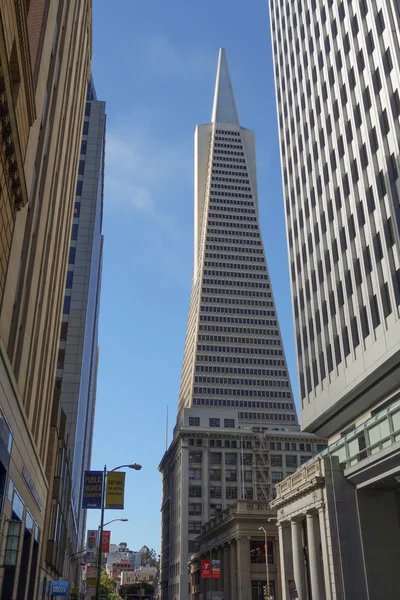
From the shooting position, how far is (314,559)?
125ft

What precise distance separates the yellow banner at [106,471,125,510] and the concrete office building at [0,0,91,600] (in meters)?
4.19

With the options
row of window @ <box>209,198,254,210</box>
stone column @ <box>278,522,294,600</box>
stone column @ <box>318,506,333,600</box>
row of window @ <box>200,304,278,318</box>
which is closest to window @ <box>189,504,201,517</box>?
row of window @ <box>200,304,278,318</box>

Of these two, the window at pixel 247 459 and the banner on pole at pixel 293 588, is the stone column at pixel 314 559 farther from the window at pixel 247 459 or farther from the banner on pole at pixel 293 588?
the window at pixel 247 459

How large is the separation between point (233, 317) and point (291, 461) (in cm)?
4429

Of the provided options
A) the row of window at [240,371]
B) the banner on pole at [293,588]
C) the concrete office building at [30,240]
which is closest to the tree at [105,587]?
the row of window at [240,371]

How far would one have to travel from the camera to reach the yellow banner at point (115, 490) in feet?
109

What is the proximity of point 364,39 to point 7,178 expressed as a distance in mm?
40024

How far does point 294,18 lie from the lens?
69188 mm

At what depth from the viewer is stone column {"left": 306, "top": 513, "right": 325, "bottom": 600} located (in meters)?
37.0

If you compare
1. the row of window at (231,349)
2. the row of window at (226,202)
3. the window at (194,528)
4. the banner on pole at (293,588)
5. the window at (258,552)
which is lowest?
the banner on pole at (293,588)

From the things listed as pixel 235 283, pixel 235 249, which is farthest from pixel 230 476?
pixel 235 249

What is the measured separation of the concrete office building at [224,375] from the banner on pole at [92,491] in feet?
313

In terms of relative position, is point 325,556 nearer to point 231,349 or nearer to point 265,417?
point 265,417

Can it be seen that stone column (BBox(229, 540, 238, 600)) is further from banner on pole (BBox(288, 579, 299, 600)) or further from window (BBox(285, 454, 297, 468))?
window (BBox(285, 454, 297, 468))
